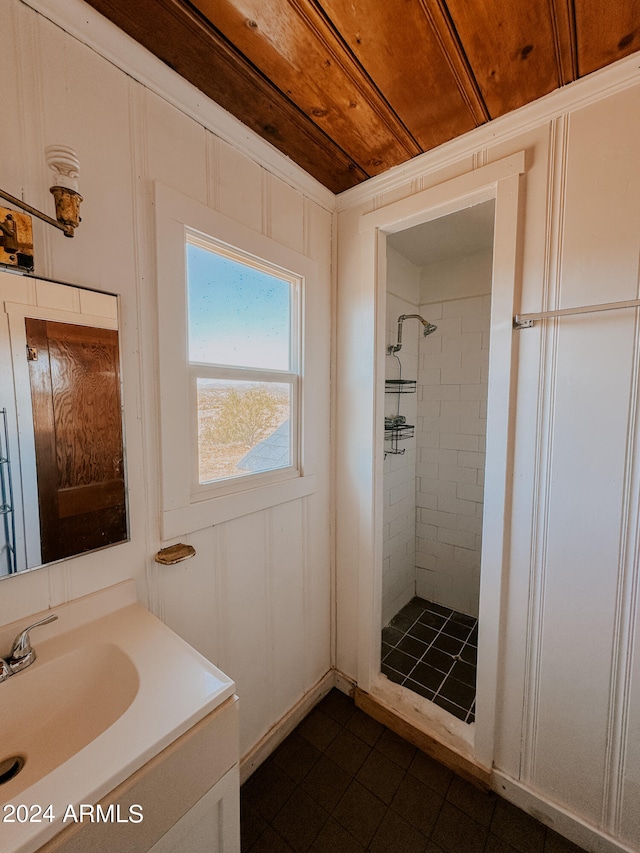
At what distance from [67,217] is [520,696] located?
2.05 metres

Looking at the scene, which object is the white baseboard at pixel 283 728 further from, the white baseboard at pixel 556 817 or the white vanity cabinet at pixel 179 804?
the white baseboard at pixel 556 817

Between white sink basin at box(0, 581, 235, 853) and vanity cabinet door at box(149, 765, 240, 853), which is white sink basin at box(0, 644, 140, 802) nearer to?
white sink basin at box(0, 581, 235, 853)

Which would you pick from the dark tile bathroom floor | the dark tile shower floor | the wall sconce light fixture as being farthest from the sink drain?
the dark tile shower floor

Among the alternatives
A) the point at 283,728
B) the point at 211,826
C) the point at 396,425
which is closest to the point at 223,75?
the point at 396,425

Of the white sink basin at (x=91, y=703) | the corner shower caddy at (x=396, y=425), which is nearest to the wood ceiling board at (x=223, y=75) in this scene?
the corner shower caddy at (x=396, y=425)

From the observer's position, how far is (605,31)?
3.02 ft

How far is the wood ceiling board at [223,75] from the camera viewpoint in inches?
34.4

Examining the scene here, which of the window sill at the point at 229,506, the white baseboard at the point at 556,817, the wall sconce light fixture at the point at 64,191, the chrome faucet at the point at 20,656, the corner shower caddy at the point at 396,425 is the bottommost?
the white baseboard at the point at 556,817

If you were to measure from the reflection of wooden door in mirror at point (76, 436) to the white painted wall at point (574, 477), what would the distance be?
1293mm

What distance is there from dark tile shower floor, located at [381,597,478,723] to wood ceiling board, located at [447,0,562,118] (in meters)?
2.48

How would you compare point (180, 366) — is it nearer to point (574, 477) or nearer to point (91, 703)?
point (91, 703)

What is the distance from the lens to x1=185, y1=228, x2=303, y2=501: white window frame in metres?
1.21

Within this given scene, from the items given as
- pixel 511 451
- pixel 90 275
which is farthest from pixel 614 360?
pixel 90 275

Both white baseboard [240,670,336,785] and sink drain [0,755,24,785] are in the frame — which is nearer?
sink drain [0,755,24,785]
